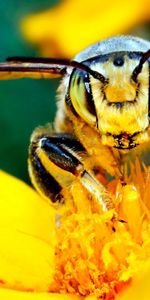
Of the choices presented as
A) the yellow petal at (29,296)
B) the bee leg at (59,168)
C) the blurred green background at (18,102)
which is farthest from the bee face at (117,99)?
the blurred green background at (18,102)

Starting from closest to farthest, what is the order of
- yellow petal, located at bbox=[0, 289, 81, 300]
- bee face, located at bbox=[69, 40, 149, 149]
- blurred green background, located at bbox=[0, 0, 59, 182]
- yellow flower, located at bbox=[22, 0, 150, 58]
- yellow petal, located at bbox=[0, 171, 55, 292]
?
bee face, located at bbox=[69, 40, 149, 149]
yellow petal, located at bbox=[0, 289, 81, 300]
yellow petal, located at bbox=[0, 171, 55, 292]
blurred green background, located at bbox=[0, 0, 59, 182]
yellow flower, located at bbox=[22, 0, 150, 58]

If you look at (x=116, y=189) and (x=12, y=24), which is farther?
(x=12, y=24)

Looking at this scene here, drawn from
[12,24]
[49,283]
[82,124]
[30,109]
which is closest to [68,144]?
[82,124]

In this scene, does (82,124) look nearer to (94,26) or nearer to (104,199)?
(104,199)

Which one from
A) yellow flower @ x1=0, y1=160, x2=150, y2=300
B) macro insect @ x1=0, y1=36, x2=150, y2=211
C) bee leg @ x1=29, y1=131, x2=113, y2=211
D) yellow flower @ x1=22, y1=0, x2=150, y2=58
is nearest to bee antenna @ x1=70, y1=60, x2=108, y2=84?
macro insect @ x1=0, y1=36, x2=150, y2=211

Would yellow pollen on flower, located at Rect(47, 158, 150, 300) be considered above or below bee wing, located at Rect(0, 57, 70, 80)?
below

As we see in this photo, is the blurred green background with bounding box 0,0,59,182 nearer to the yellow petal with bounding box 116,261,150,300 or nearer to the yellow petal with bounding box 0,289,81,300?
the yellow petal with bounding box 0,289,81,300

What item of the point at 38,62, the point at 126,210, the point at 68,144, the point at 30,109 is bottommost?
the point at 30,109

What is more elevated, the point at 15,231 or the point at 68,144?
the point at 68,144
